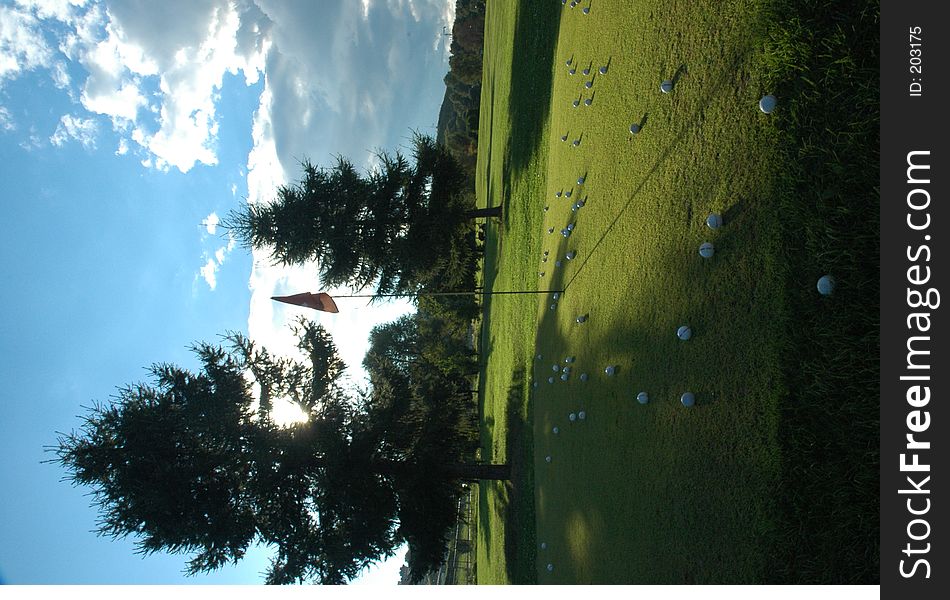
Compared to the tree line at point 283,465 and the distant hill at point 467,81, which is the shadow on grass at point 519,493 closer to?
the tree line at point 283,465

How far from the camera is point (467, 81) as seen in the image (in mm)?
40875

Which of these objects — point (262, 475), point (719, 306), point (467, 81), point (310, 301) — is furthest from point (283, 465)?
point (467, 81)

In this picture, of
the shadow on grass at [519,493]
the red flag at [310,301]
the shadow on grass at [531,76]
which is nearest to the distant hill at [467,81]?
the shadow on grass at [531,76]

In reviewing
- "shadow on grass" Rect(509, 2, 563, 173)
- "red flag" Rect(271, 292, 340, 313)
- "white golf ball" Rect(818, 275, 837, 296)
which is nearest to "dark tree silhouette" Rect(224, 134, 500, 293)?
"shadow on grass" Rect(509, 2, 563, 173)

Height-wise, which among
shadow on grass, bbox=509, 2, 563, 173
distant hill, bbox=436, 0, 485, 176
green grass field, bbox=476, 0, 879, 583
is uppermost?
distant hill, bbox=436, 0, 485, 176

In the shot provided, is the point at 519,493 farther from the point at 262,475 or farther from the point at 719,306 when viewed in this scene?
the point at 719,306

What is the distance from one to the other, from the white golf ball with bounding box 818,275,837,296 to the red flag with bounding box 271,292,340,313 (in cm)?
972

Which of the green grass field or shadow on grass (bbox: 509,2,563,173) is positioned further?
shadow on grass (bbox: 509,2,563,173)
